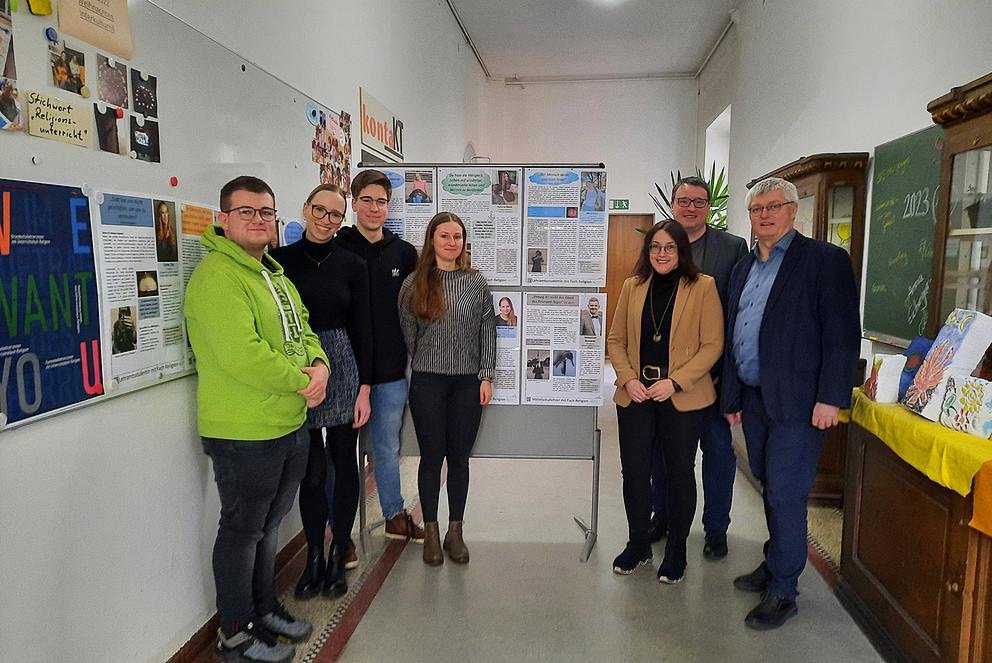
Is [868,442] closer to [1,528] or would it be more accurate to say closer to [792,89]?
[1,528]

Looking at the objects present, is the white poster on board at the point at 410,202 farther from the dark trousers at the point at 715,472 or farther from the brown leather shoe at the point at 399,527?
the dark trousers at the point at 715,472

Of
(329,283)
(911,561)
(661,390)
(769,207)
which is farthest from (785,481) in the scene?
(329,283)

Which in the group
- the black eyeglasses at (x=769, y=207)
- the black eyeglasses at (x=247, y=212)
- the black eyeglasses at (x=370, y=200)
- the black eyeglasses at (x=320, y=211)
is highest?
the black eyeglasses at (x=370, y=200)

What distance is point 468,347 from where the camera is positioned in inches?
102

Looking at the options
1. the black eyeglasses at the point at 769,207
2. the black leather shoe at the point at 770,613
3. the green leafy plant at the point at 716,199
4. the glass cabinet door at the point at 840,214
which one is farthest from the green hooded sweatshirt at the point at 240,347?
the green leafy plant at the point at 716,199

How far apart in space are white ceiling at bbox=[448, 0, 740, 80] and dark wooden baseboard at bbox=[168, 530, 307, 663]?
16.0 ft

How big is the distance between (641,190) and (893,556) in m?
6.40

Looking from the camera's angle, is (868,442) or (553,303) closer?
(868,442)

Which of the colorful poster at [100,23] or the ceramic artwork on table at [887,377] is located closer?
the colorful poster at [100,23]

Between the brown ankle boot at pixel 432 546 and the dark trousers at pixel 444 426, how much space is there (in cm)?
4

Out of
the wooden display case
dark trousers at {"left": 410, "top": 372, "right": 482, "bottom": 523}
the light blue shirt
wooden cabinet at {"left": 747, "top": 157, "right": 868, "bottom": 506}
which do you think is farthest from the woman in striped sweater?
wooden cabinet at {"left": 747, "top": 157, "right": 868, "bottom": 506}

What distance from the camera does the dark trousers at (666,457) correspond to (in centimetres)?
245

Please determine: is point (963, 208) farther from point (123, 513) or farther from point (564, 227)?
point (123, 513)

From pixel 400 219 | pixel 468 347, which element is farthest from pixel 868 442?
pixel 400 219
